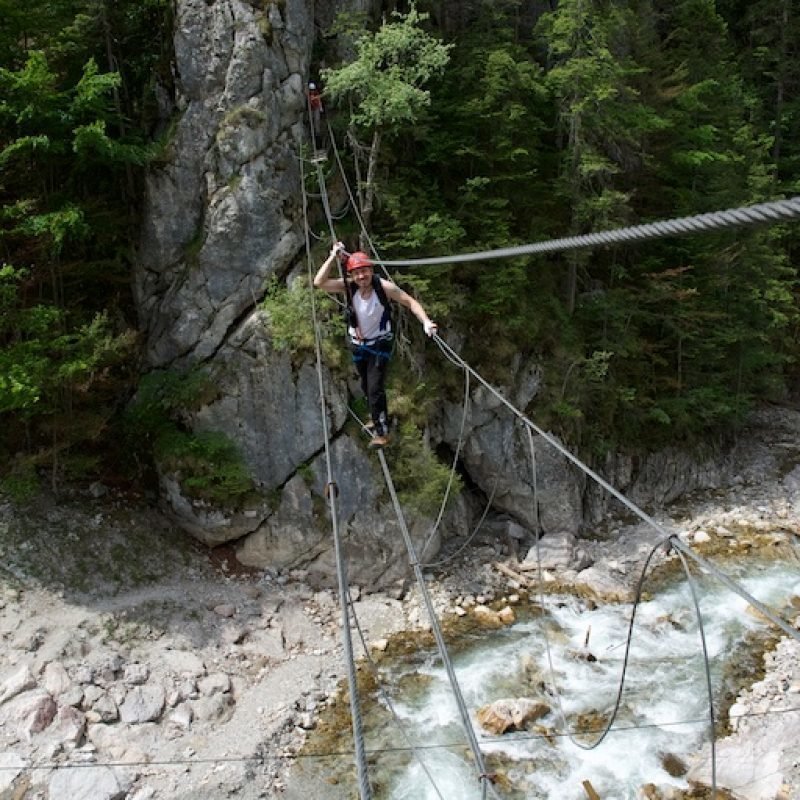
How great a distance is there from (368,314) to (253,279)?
6.54 metres

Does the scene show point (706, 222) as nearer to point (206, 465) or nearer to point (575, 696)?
point (575, 696)

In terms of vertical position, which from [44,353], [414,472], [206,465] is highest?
[44,353]

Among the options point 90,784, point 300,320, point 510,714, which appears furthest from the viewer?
point 300,320

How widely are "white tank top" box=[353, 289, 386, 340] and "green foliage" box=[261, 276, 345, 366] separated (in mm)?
5399

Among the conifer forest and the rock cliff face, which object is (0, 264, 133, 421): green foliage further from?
the rock cliff face

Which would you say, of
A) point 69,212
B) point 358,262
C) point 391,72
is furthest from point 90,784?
point 391,72

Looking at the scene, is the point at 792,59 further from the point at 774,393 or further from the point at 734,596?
the point at 734,596

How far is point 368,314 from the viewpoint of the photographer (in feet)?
22.5

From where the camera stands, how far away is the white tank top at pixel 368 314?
22.2ft

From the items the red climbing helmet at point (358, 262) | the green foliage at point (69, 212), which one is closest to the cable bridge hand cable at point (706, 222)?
the red climbing helmet at point (358, 262)

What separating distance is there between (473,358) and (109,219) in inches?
305

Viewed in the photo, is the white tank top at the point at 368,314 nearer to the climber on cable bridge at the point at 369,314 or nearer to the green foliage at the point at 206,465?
the climber on cable bridge at the point at 369,314

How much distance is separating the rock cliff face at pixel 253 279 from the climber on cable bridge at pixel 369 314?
535cm

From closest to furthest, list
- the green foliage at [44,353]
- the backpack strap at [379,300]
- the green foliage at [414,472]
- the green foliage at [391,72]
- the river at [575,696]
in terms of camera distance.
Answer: the backpack strap at [379,300] → the river at [575,696] → the green foliage at [44,353] → the green foliage at [391,72] → the green foliage at [414,472]
